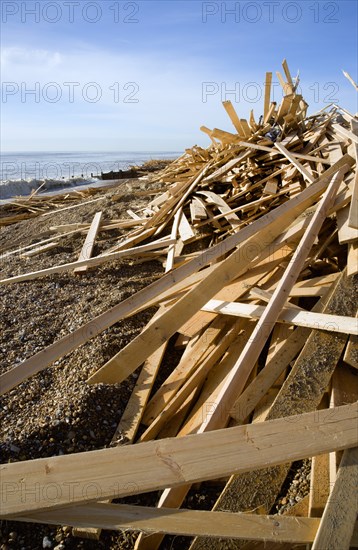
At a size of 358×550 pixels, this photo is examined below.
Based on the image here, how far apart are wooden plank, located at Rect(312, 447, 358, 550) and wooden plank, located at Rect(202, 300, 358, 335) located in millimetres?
830

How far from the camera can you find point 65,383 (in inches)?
121

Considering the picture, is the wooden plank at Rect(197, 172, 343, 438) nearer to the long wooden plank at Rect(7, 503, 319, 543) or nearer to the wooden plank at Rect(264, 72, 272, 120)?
the long wooden plank at Rect(7, 503, 319, 543)

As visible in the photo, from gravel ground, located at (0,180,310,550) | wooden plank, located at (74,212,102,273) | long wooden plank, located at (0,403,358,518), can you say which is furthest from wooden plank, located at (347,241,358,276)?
wooden plank, located at (74,212,102,273)

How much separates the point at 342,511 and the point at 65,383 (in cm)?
193

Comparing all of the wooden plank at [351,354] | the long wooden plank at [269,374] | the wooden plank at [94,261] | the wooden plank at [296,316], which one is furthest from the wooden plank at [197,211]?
the wooden plank at [351,354]

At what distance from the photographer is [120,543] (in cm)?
224

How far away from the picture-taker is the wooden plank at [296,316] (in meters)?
2.59

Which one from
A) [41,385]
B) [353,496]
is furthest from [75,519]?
[41,385]

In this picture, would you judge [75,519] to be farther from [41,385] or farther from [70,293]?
[70,293]

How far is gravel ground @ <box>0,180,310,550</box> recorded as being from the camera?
7.47 ft

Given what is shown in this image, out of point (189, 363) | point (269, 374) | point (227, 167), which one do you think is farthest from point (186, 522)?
point (227, 167)

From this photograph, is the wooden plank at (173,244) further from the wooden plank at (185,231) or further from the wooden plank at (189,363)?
the wooden plank at (189,363)

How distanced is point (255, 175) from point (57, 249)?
252 cm

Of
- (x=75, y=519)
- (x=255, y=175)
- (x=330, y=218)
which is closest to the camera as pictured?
(x=75, y=519)
